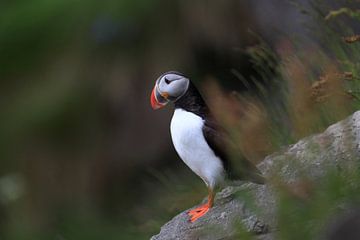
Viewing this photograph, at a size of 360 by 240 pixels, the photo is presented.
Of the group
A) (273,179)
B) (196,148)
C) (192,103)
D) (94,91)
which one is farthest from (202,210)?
(94,91)

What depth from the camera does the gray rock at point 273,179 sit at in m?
3.61

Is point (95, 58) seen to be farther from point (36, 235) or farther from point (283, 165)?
point (283, 165)

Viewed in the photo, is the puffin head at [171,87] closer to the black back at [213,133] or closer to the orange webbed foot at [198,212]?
the black back at [213,133]

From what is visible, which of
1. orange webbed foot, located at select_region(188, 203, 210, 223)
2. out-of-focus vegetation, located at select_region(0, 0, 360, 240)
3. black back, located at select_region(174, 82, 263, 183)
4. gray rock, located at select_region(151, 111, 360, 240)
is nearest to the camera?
gray rock, located at select_region(151, 111, 360, 240)

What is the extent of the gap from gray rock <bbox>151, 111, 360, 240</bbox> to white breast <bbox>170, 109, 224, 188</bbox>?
103 mm

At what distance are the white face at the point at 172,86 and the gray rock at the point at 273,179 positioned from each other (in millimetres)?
364

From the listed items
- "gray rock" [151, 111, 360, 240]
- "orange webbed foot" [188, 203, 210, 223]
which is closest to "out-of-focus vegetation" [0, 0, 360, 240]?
"orange webbed foot" [188, 203, 210, 223]

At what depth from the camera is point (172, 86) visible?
427cm

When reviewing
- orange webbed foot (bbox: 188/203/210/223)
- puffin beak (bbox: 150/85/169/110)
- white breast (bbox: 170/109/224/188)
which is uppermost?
puffin beak (bbox: 150/85/169/110)

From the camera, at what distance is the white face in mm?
4266

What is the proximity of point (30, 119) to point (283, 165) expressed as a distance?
357cm

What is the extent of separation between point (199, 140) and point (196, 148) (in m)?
0.03

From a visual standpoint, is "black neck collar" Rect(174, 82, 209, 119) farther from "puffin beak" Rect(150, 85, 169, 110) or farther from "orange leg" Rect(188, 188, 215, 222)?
"orange leg" Rect(188, 188, 215, 222)

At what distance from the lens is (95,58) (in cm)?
703
